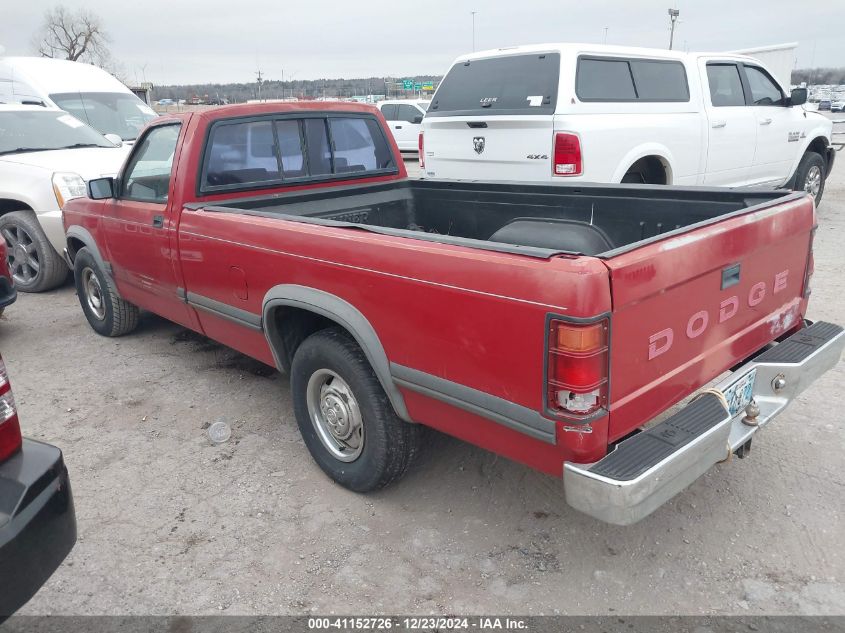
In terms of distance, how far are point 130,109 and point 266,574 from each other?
9823mm

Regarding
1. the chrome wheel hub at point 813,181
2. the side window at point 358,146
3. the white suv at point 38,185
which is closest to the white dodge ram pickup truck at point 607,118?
the chrome wheel hub at point 813,181

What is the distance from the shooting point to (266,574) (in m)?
2.74

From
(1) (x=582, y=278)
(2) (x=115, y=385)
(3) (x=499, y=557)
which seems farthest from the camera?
(2) (x=115, y=385)

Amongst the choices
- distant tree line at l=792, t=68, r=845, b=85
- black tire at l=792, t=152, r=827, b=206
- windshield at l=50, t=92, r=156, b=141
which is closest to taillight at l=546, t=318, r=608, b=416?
black tire at l=792, t=152, r=827, b=206

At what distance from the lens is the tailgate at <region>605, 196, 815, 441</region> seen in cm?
220

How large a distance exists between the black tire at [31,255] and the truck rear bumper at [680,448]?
6464 millimetres

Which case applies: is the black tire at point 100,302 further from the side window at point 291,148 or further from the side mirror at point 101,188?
the side window at point 291,148

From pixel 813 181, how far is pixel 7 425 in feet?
33.2

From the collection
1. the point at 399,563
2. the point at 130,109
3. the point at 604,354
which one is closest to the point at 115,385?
the point at 399,563

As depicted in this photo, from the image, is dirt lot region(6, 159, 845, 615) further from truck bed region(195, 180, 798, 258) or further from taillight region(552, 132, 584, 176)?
taillight region(552, 132, 584, 176)

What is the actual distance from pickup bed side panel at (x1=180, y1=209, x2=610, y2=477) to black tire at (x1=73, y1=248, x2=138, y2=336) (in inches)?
107

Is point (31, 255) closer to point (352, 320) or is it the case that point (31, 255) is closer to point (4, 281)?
point (4, 281)

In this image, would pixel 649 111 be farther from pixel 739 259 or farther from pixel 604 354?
pixel 604 354

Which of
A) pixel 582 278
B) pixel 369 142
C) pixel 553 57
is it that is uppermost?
pixel 553 57
